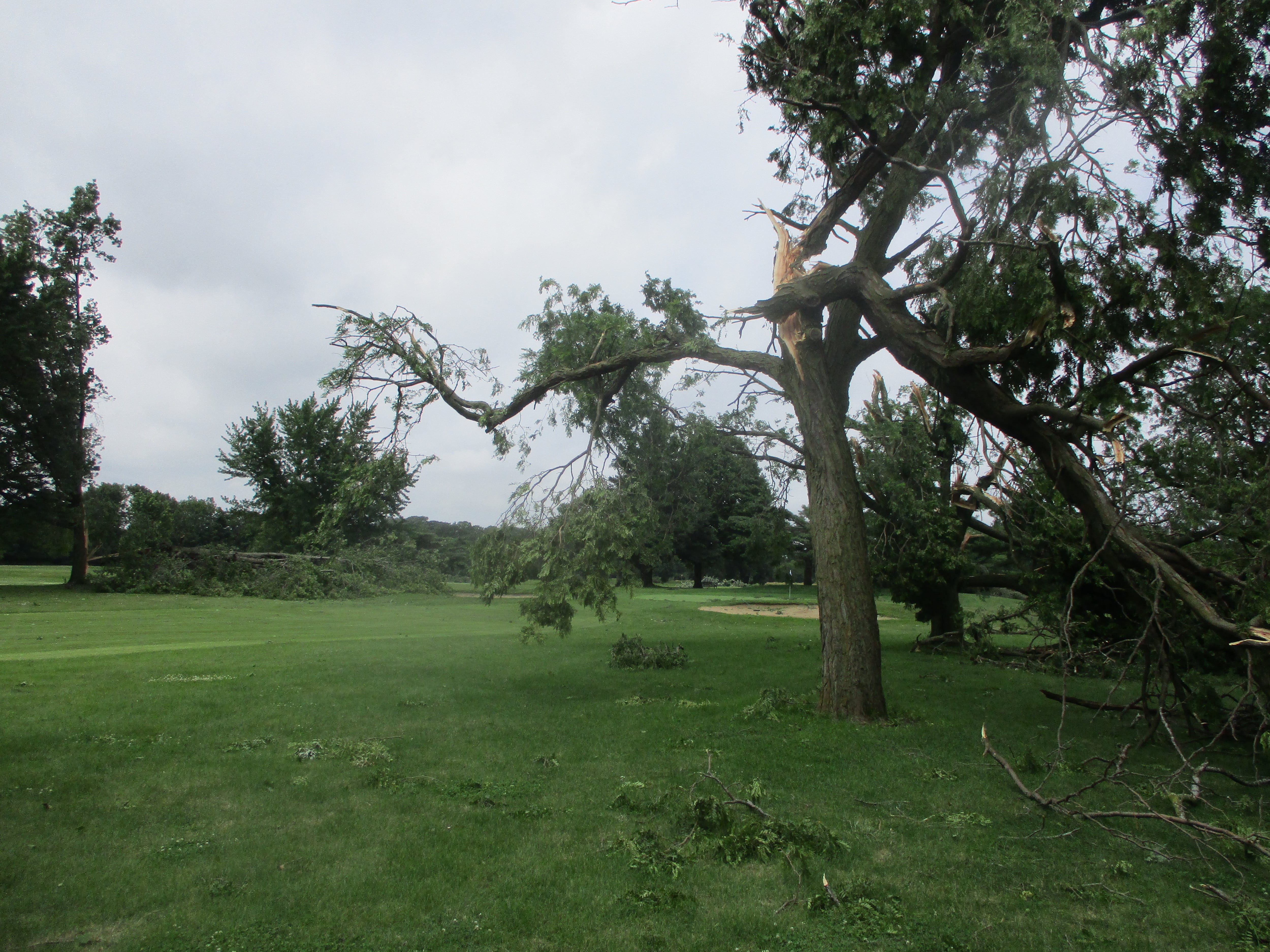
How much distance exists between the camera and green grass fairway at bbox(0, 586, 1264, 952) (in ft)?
14.6

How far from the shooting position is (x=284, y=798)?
6656 millimetres

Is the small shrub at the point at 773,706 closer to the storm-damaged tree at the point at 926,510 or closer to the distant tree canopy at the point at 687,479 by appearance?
the distant tree canopy at the point at 687,479

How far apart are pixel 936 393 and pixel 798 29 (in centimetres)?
931

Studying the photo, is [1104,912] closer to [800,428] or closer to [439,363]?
[800,428]

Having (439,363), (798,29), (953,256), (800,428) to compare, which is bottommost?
(800,428)

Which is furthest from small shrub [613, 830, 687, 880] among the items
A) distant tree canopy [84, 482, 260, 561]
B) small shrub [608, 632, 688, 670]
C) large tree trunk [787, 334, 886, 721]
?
distant tree canopy [84, 482, 260, 561]

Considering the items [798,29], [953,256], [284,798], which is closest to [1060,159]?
[953,256]

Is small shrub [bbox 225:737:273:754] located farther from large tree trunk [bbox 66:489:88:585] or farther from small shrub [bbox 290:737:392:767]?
large tree trunk [bbox 66:489:88:585]

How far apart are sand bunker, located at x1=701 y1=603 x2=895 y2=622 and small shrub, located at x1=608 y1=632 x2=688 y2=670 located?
46.4 ft

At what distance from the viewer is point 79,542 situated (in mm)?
34219

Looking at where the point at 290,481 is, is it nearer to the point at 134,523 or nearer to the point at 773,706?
the point at 134,523

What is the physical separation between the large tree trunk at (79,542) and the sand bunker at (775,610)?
27.5 meters

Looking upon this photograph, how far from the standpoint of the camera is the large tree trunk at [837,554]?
33.8ft

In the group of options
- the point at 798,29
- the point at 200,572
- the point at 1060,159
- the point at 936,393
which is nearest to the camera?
the point at 1060,159
